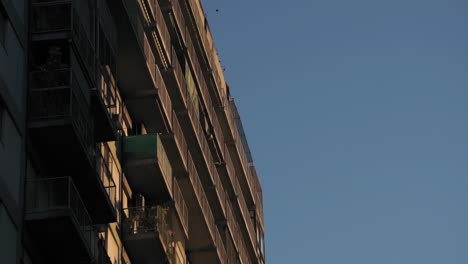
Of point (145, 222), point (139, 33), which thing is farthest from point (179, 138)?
point (139, 33)

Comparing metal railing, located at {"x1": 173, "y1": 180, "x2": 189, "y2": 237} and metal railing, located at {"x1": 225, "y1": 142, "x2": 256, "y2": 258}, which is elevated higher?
metal railing, located at {"x1": 225, "y1": 142, "x2": 256, "y2": 258}

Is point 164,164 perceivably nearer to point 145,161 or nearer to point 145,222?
point 145,161

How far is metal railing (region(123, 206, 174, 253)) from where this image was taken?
1994 inches

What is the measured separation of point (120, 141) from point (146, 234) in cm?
312

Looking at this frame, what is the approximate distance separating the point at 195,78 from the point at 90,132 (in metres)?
19.7

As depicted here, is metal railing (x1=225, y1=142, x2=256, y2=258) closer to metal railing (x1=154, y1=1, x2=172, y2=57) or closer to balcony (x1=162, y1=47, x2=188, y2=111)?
balcony (x1=162, y1=47, x2=188, y2=111)

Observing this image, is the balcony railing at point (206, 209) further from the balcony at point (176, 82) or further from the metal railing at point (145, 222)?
the metal railing at point (145, 222)

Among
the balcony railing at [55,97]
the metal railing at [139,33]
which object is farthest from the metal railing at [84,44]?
the metal railing at [139,33]

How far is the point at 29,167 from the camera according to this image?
38.8 meters

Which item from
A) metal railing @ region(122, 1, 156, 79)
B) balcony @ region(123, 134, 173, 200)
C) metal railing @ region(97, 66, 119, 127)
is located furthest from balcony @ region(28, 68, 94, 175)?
balcony @ region(123, 134, 173, 200)

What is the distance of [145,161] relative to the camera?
51344mm

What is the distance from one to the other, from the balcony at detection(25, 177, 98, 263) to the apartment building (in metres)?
0.04

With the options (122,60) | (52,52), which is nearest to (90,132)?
(52,52)

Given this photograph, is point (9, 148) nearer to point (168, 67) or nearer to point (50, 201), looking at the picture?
point (50, 201)
